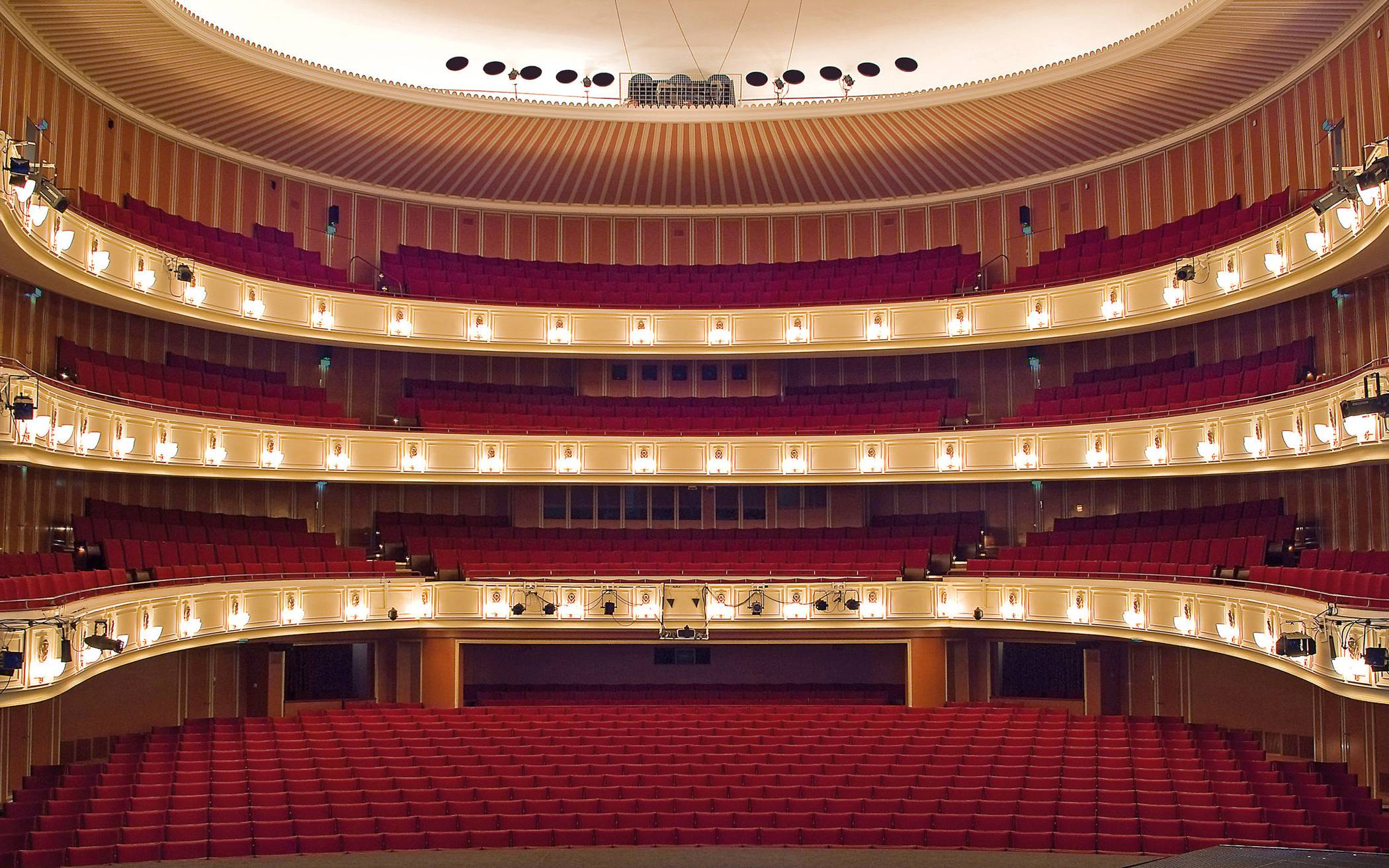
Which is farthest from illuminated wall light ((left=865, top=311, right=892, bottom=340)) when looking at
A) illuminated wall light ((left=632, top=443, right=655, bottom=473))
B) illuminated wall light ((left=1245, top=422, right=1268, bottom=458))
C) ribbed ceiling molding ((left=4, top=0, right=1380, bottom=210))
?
illuminated wall light ((left=1245, top=422, right=1268, bottom=458))

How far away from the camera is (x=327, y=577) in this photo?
15.6 metres

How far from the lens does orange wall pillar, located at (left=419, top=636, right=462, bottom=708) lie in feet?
55.3

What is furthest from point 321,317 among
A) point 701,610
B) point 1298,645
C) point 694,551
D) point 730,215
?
point 1298,645

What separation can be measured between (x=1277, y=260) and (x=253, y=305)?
514 inches

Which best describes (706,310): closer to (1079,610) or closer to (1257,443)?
(1079,610)

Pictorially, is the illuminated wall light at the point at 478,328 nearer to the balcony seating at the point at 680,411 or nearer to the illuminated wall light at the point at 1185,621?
the balcony seating at the point at 680,411

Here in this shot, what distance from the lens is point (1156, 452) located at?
51.6ft

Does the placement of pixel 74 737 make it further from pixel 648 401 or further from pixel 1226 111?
pixel 1226 111

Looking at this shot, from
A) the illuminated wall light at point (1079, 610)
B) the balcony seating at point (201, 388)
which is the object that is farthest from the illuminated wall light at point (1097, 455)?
the balcony seating at point (201, 388)

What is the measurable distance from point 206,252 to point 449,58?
430cm

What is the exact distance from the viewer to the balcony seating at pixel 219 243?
1526cm

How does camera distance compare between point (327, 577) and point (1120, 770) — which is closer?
point (1120, 770)

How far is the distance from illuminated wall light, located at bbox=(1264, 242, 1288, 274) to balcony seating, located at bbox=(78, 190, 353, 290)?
485 inches

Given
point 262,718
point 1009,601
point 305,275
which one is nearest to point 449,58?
point 305,275
